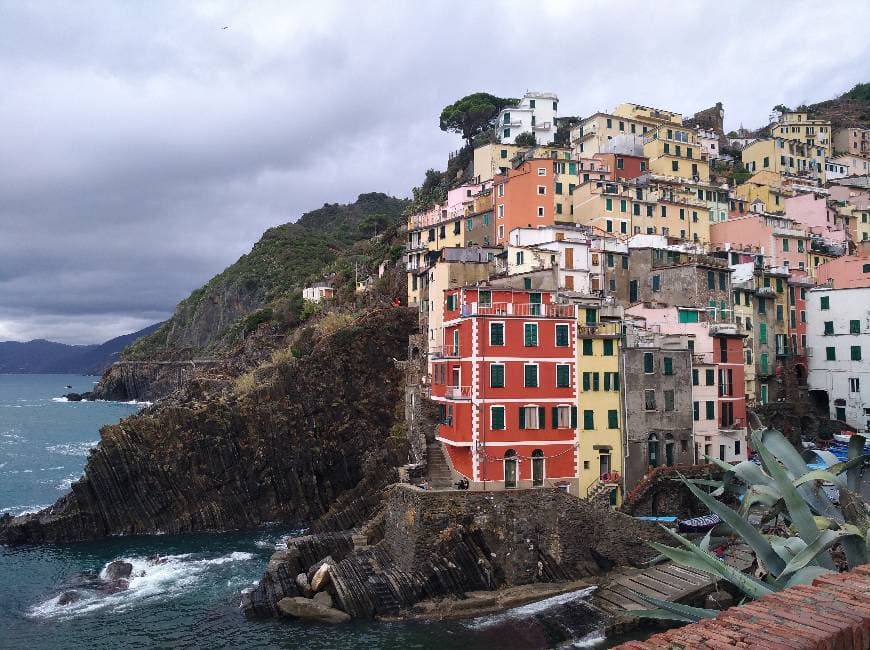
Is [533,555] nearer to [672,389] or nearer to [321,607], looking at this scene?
[321,607]

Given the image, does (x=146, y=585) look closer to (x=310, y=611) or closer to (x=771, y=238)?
(x=310, y=611)

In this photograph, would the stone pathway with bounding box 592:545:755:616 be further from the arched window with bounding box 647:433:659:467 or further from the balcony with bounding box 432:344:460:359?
the balcony with bounding box 432:344:460:359

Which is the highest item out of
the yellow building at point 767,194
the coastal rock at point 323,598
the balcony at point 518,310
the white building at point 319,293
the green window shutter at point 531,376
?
the yellow building at point 767,194

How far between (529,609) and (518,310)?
688 inches

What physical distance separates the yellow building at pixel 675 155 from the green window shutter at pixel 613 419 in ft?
148

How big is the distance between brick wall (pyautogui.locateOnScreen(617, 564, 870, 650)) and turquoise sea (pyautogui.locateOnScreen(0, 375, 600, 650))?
26.1 meters

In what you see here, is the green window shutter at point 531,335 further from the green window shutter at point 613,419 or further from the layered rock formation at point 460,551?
the layered rock formation at point 460,551

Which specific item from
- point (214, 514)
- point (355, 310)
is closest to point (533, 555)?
point (214, 514)

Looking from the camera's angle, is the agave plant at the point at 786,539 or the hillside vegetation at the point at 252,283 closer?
the agave plant at the point at 786,539

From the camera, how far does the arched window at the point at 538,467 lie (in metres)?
43.1

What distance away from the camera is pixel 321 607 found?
35.6 m

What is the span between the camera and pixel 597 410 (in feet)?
148

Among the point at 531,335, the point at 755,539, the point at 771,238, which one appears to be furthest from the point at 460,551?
the point at 771,238

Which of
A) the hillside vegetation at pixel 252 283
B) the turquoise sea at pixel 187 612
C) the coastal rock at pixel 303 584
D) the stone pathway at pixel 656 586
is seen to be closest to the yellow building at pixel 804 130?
the hillside vegetation at pixel 252 283
